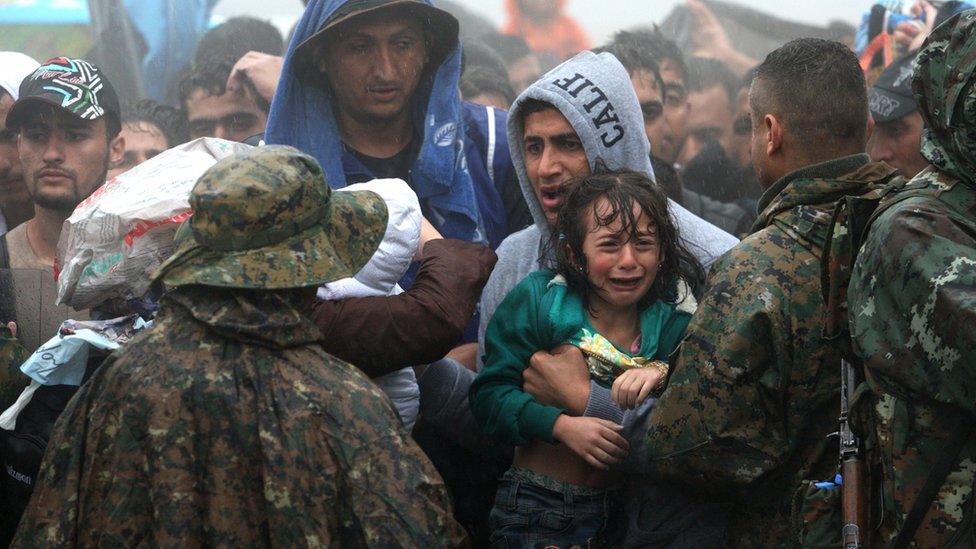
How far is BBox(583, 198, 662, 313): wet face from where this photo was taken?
3547 mm

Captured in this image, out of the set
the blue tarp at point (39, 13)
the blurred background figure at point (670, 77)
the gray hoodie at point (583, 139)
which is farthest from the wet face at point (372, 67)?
the blue tarp at point (39, 13)

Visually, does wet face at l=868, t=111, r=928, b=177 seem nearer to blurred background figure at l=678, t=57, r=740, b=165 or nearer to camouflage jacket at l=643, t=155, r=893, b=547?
camouflage jacket at l=643, t=155, r=893, b=547

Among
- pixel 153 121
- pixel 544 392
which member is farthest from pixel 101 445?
pixel 153 121

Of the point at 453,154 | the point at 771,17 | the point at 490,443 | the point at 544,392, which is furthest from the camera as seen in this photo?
the point at 771,17

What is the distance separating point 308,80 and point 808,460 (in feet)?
8.03

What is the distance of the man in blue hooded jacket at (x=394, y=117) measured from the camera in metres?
4.45

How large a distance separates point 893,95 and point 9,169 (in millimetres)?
3836

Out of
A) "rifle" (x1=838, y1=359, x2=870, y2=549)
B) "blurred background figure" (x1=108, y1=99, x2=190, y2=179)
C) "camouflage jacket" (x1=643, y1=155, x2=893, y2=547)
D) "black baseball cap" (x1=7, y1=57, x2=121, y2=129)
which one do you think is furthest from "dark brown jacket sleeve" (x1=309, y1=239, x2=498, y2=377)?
"blurred background figure" (x1=108, y1=99, x2=190, y2=179)

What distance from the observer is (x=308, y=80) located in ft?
15.3

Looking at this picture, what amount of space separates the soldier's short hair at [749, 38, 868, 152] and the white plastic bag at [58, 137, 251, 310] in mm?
1599

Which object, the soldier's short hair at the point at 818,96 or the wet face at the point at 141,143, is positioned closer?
the soldier's short hair at the point at 818,96

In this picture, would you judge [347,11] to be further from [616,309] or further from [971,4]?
[971,4]

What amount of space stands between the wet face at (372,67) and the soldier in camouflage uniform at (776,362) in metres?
1.73

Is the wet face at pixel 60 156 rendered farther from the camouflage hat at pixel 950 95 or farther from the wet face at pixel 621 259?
the camouflage hat at pixel 950 95
